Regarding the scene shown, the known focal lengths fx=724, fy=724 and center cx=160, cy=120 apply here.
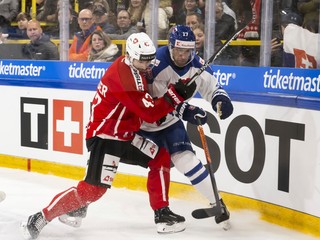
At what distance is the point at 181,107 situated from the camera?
394 centimetres

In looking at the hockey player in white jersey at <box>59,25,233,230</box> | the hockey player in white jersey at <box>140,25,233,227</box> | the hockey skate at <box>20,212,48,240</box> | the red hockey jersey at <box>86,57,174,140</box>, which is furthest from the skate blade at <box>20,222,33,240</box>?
the hockey player in white jersey at <box>140,25,233,227</box>

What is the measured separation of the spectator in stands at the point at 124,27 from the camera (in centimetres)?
536

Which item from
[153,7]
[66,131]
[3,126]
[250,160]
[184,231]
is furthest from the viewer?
[3,126]

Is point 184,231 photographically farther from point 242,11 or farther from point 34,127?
point 34,127

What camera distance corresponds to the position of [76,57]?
19.0ft

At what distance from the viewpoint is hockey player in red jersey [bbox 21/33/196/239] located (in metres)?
3.71

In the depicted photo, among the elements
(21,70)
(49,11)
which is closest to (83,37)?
(49,11)

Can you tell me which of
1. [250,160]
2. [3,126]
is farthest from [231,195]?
[3,126]

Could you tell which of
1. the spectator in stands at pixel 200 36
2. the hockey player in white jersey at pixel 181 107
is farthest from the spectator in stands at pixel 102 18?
the hockey player in white jersey at pixel 181 107

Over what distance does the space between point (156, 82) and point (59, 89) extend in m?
1.88

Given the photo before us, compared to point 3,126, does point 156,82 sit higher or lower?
higher

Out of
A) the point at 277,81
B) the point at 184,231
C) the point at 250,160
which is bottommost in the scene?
the point at 184,231

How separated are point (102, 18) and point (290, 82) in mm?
1971

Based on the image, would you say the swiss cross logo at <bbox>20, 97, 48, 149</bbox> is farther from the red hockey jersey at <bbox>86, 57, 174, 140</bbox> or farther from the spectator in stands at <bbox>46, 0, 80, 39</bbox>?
the red hockey jersey at <bbox>86, 57, 174, 140</bbox>
